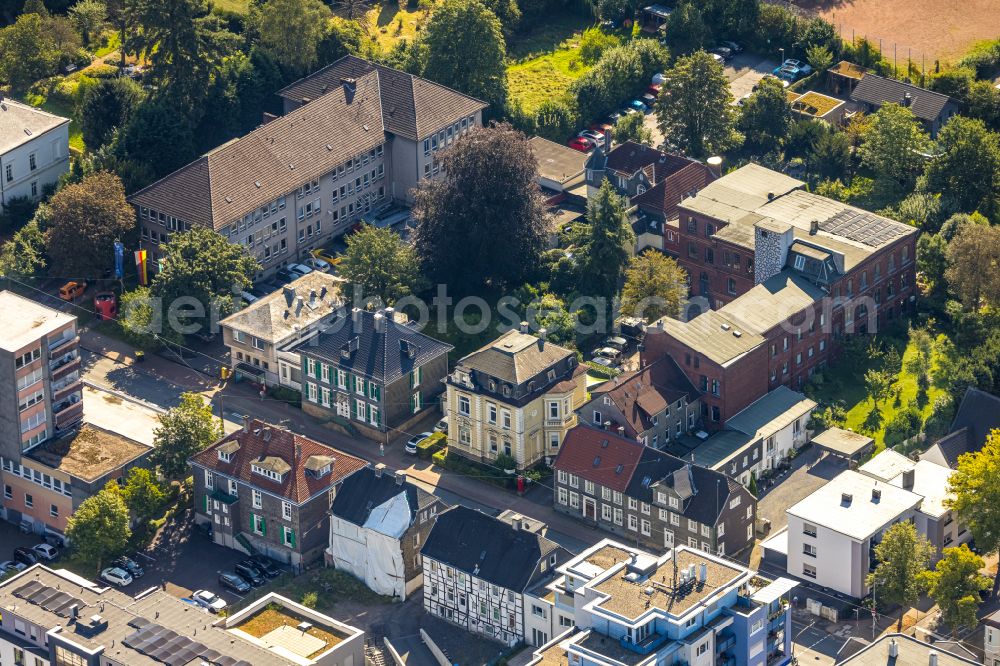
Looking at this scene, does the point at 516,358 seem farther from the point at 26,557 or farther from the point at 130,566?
the point at 26,557

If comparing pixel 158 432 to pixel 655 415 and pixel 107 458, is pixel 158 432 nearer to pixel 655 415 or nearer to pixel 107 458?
pixel 107 458

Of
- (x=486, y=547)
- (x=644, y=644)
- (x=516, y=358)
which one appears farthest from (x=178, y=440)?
(x=644, y=644)

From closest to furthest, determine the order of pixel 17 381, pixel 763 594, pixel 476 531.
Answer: pixel 763 594
pixel 476 531
pixel 17 381

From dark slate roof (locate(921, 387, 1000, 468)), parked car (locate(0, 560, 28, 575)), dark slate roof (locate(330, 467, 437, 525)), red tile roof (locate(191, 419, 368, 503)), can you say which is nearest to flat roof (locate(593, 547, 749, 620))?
dark slate roof (locate(330, 467, 437, 525))

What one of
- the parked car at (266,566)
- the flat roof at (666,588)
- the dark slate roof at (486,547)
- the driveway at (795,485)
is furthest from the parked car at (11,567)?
the driveway at (795,485)

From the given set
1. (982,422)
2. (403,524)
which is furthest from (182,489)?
(982,422)

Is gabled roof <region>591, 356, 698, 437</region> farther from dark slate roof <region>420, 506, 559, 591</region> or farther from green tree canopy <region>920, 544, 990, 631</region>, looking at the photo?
green tree canopy <region>920, 544, 990, 631</region>
